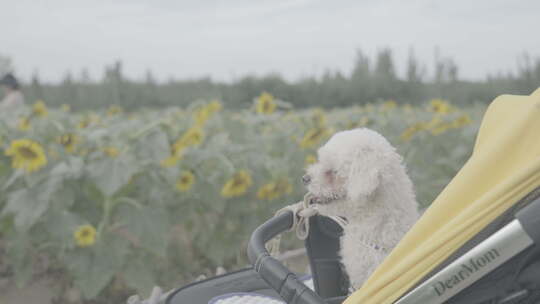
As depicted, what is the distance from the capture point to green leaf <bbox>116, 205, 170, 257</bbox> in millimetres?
2781

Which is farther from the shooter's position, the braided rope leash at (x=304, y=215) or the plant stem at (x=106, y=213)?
the plant stem at (x=106, y=213)

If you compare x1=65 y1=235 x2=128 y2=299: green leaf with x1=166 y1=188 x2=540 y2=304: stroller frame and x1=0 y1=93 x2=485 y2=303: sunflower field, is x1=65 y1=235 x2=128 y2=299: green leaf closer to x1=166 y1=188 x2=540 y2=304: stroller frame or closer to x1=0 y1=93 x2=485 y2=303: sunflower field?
x1=0 y1=93 x2=485 y2=303: sunflower field

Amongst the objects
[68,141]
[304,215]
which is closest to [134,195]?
[68,141]

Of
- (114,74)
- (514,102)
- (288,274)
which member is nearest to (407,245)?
(288,274)

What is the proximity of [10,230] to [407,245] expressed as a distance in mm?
2543

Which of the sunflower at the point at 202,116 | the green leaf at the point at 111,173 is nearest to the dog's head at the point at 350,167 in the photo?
the green leaf at the point at 111,173

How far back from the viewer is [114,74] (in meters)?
10.0

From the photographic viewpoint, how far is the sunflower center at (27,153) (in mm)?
2701

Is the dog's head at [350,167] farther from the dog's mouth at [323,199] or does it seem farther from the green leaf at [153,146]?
the green leaf at [153,146]

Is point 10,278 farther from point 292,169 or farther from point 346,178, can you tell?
point 346,178

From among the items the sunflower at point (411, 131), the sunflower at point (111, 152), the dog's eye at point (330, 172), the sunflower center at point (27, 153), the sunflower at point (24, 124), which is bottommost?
the sunflower at point (411, 131)

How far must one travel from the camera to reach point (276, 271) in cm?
104

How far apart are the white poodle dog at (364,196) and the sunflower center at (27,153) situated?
1.88 meters

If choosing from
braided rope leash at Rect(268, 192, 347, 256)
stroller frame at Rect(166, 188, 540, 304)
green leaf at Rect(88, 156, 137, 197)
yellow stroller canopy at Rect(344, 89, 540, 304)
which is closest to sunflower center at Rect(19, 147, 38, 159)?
green leaf at Rect(88, 156, 137, 197)
